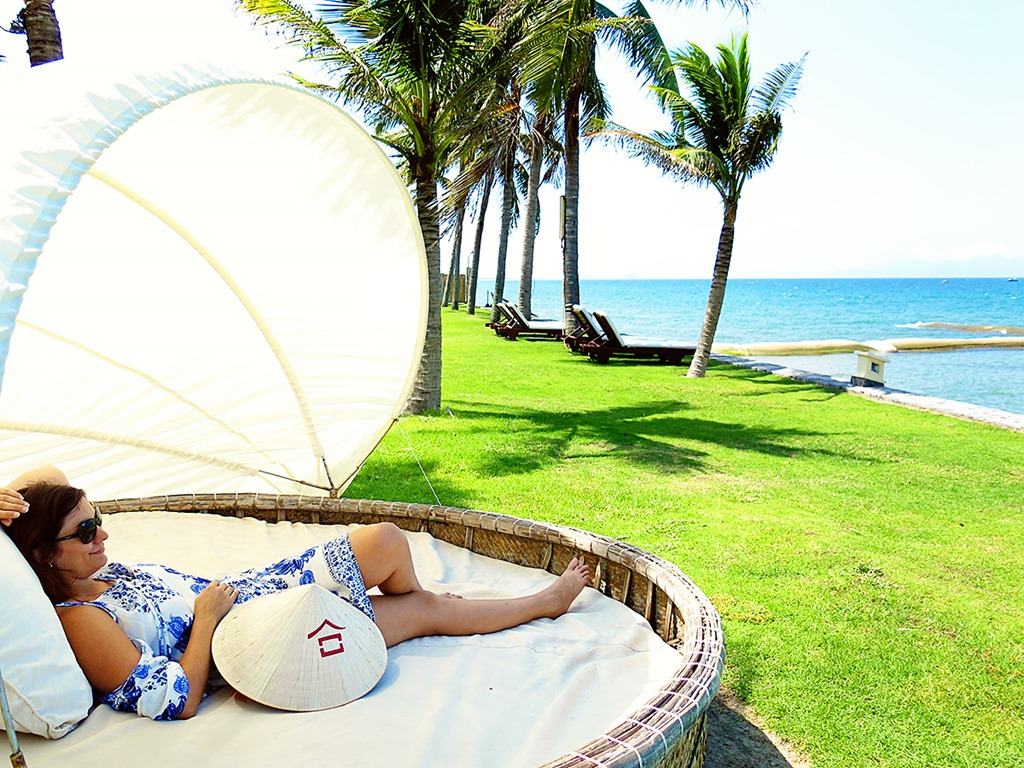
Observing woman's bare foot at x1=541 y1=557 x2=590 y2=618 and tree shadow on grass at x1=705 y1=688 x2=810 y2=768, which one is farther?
woman's bare foot at x1=541 y1=557 x2=590 y2=618

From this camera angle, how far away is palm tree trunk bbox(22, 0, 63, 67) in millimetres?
5783

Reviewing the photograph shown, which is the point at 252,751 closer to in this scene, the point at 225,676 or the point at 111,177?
the point at 225,676

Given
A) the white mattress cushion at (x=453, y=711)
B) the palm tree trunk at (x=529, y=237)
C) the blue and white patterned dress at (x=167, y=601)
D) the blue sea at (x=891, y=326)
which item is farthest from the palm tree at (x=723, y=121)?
the blue and white patterned dress at (x=167, y=601)

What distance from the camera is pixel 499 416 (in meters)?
9.45

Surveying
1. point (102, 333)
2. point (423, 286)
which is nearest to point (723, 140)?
point (423, 286)

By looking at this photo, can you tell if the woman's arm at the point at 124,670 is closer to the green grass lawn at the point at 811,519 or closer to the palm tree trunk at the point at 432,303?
the green grass lawn at the point at 811,519

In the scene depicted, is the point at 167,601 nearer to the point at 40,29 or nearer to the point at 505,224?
the point at 40,29

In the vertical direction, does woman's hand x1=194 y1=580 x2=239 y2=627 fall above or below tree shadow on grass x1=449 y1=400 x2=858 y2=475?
above

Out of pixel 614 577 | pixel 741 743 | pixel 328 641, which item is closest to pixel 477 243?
pixel 614 577

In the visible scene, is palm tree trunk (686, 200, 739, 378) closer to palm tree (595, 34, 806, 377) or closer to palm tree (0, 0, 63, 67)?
palm tree (595, 34, 806, 377)

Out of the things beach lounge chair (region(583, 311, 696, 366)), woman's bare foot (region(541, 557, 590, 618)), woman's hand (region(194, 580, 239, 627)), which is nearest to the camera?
woman's hand (region(194, 580, 239, 627))

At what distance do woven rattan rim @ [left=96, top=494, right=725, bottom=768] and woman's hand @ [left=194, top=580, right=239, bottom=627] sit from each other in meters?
1.09

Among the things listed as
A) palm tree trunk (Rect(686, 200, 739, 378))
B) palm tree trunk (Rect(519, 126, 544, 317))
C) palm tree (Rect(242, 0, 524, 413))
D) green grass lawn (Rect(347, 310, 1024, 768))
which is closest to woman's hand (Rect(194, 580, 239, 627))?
green grass lawn (Rect(347, 310, 1024, 768))

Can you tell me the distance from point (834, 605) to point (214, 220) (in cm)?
335
